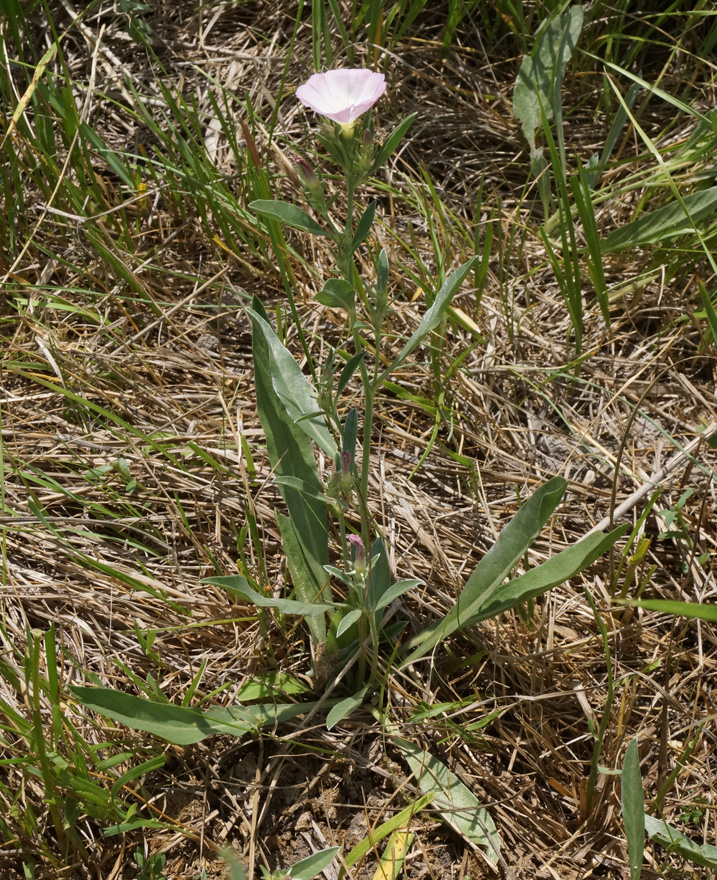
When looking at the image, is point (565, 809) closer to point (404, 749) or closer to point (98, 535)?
point (404, 749)

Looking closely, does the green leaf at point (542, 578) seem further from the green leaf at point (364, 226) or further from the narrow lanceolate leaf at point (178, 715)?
the green leaf at point (364, 226)

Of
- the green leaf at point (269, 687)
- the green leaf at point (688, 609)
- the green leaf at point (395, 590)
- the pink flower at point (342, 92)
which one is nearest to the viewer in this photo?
the green leaf at point (688, 609)

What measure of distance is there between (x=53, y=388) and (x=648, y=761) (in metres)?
1.73

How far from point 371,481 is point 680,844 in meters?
1.05

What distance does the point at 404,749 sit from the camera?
5.53ft

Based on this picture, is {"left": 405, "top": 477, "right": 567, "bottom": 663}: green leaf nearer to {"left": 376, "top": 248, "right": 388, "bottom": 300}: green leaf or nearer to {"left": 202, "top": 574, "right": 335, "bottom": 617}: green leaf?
{"left": 202, "top": 574, "right": 335, "bottom": 617}: green leaf

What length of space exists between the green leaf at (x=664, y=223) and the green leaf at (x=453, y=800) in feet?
5.12

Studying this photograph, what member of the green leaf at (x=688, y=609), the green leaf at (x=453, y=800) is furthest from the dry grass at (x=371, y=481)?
the green leaf at (x=688, y=609)

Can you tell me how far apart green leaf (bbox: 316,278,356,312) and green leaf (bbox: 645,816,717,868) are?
1.12 metres

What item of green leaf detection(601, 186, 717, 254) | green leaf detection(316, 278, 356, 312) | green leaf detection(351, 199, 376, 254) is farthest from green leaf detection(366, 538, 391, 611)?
green leaf detection(601, 186, 717, 254)

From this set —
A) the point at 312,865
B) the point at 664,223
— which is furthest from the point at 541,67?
the point at 312,865

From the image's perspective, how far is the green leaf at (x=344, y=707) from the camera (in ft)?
5.18

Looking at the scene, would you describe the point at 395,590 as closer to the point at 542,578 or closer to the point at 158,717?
the point at 542,578

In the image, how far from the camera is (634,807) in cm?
147
